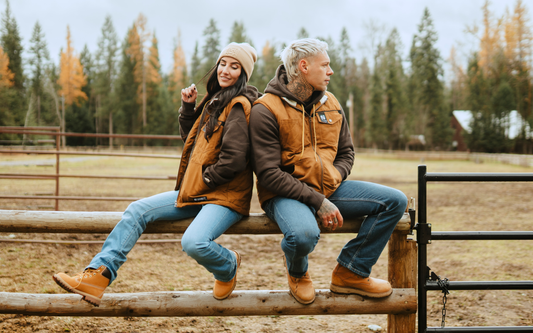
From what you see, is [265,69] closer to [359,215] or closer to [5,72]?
[5,72]

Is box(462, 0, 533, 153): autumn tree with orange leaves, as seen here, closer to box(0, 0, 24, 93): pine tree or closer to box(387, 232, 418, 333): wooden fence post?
box(387, 232, 418, 333): wooden fence post

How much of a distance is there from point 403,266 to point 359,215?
0.41 metres

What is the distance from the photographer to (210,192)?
2.12 m

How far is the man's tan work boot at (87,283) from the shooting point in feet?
Result: 6.09

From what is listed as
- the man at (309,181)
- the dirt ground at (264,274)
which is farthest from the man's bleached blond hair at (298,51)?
the dirt ground at (264,274)

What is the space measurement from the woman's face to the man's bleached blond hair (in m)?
0.27

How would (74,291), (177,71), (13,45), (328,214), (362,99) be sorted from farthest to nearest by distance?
1. (362,99)
2. (177,71)
3. (13,45)
4. (328,214)
5. (74,291)

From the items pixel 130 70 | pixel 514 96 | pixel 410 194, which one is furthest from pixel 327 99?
pixel 130 70

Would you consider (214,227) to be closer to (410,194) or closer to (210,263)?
(210,263)

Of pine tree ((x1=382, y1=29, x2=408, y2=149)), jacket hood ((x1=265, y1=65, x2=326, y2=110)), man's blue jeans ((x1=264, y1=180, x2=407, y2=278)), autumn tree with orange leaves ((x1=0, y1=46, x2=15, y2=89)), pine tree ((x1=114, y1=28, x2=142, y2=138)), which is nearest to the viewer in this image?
man's blue jeans ((x1=264, y1=180, x2=407, y2=278))

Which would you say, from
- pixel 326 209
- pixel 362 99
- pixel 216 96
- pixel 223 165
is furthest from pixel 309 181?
pixel 362 99

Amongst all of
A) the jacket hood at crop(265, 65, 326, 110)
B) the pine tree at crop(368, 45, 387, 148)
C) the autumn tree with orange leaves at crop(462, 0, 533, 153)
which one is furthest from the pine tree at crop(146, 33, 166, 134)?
the jacket hood at crop(265, 65, 326, 110)

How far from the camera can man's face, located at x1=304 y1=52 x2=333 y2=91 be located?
216 centimetres

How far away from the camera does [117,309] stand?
2.14 meters
